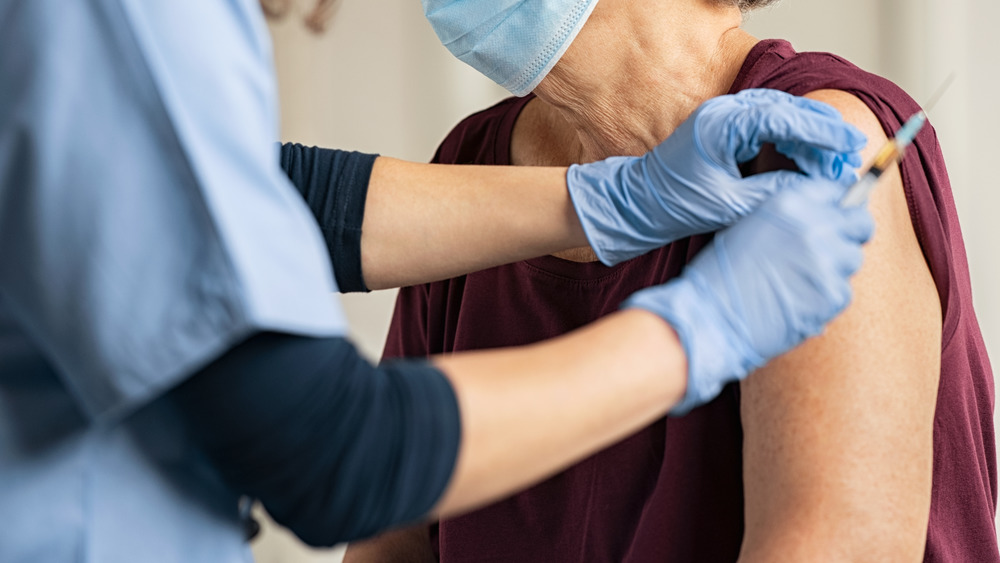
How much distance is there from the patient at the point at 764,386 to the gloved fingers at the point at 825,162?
0.28ft

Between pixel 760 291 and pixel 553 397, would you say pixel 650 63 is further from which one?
pixel 553 397

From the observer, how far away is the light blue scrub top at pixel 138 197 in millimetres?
545

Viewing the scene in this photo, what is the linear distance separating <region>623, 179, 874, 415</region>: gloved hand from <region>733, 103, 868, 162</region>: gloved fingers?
0.29 feet

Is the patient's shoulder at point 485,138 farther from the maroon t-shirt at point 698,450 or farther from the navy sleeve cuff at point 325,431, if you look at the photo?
the navy sleeve cuff at point 325,431

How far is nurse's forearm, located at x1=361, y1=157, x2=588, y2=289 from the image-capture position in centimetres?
100

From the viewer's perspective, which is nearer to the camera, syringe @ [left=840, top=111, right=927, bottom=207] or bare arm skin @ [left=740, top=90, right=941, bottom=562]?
syringe @ [left=840, top=111, right=927, bottom=207]

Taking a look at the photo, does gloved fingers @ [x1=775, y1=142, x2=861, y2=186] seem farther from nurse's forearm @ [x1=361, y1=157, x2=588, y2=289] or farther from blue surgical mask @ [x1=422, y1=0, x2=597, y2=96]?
blue surgical mask @ [x1=422, y1=0, x2=597, y2=96]

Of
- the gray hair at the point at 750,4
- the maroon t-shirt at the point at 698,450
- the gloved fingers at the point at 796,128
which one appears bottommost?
the maroon t-shirt at the point at 698,450

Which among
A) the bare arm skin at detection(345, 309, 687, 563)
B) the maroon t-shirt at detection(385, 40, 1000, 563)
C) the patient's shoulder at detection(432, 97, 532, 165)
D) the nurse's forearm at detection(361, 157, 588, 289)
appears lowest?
the maroon t-shirt at detection(385, 40, 1000, 563)

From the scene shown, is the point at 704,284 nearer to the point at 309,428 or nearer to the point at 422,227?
the point at 309,428

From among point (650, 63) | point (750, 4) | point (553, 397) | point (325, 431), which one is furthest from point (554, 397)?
point (750, 4)

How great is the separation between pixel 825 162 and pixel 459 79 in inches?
60.3

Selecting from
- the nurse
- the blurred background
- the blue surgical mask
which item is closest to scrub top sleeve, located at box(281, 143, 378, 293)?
the blue surgical mask

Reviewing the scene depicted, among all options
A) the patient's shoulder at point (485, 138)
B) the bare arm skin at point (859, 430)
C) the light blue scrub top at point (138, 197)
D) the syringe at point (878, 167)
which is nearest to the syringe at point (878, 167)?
the syringe at point (878, 167)
